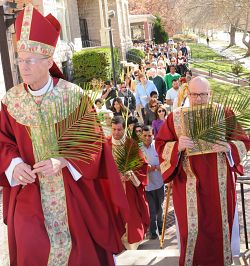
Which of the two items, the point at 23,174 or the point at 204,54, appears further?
the point at 204,54

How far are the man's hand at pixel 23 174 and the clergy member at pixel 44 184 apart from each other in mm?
21

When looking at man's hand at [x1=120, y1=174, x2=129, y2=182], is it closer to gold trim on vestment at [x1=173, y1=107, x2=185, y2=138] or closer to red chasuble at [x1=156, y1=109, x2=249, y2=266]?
red chasuble at [x1=156, y1=109, x2=249, y2=266]

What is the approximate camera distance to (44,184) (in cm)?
427

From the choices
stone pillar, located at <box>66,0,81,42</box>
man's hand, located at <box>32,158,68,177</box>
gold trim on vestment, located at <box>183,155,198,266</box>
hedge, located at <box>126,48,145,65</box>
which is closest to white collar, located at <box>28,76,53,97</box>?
man's hand, located at <box>32,158,68,177</box>

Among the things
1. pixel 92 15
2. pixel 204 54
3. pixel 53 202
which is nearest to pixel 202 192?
pixel 53 202

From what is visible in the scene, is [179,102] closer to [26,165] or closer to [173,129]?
[173,129]

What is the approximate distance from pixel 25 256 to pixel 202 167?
1.97m

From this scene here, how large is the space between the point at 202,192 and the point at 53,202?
1.66 meters

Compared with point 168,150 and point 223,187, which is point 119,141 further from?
point 223,187

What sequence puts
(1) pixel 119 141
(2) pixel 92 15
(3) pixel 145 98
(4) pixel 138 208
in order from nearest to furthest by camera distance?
(1) pixel 119 141 → (4) pixel 138 208 → (3) pixel 145 98 → (2) pixel 92 15

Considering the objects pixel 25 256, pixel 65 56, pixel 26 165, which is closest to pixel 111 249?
pixel 25 256

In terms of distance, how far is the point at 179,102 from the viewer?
5883 millimetres

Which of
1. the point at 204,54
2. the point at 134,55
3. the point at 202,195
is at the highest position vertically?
the point at 202,195

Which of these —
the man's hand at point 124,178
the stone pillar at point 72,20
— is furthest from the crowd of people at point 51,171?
the stone pillar at point 72,20
